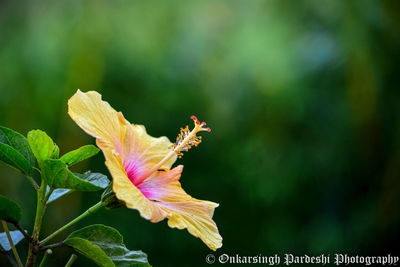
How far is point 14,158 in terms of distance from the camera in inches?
19.2

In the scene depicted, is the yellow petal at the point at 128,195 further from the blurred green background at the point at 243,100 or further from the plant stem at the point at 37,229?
the blurred green background at the point at 243,100

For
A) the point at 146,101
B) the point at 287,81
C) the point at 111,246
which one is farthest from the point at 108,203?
the point at 287,81

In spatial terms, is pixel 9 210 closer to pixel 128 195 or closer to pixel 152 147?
pixel 128 195

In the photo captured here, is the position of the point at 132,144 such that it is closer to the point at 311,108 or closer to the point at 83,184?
the point at 83,184

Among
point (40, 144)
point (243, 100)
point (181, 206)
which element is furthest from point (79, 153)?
point (243, 100)

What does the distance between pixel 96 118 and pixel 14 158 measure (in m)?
0.13

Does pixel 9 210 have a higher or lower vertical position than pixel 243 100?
lower

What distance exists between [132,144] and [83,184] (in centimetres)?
18

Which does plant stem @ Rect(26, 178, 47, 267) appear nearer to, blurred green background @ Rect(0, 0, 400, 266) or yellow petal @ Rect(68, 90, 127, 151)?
yellow petal @ Rect(68, 90, 127, 151)

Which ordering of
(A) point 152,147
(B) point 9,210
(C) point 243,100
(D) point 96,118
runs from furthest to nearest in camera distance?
1. (C) point 243,100
2. (A) point 152,147
3. (D) point 96,118
4. (B) point 9,210

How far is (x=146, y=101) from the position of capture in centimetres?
282

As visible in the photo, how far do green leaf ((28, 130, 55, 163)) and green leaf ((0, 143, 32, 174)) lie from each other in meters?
0.02

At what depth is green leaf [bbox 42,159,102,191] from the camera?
0.46 meters

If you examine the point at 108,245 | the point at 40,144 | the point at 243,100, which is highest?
the point at 243,100
